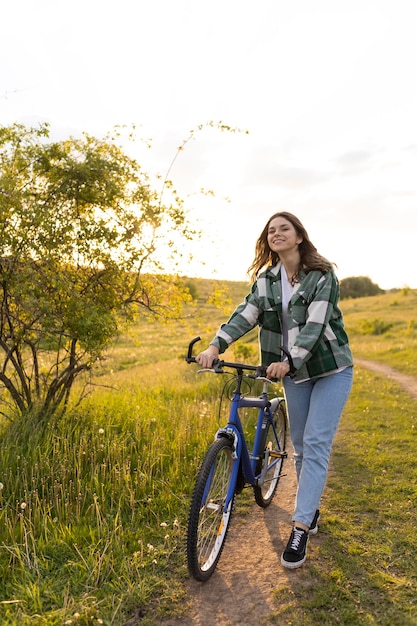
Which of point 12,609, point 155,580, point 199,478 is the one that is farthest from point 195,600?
point 12,609

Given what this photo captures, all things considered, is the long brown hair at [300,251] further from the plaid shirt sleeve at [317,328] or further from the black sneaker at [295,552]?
the black sneaker at [295,552]

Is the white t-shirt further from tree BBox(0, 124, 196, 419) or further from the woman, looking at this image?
tree BBox(0, 124, 196, 419)

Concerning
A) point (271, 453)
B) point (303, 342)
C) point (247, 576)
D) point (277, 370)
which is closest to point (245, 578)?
point (247, 576)

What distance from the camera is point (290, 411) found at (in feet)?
15.5

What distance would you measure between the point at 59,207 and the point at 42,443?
2.86 meters

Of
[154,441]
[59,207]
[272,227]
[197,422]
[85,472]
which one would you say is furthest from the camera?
[197,422]

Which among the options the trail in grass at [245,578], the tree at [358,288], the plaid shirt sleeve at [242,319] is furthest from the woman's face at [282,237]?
the tree at [358,288]

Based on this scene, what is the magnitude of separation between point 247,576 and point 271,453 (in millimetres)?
1290

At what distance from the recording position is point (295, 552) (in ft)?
13.9

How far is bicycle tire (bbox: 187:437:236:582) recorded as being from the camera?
3844mm

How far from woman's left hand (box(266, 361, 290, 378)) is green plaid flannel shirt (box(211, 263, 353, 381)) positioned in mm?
116

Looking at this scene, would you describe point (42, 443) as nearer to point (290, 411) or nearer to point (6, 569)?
point (6, 569)

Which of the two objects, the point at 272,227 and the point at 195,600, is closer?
the point at 195,600

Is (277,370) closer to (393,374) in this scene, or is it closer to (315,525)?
(315,525)
